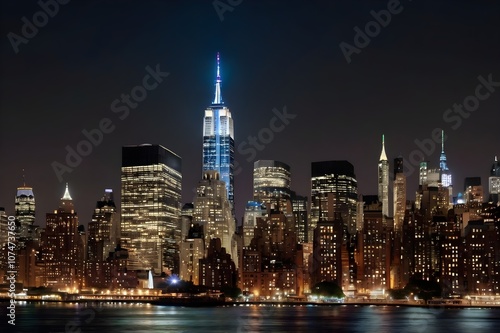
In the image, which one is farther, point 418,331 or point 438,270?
point 438,270

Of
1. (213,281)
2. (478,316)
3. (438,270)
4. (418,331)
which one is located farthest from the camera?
(213,281)

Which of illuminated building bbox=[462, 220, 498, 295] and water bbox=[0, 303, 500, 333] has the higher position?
illuminated building bbox=[462, 220, 498, 295]

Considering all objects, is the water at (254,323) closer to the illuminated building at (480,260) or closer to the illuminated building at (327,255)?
the illuminated building at (480,260)

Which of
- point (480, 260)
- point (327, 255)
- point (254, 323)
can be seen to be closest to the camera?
point (254, 323)

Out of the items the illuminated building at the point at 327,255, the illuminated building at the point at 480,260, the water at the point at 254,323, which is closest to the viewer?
the water at the point at 254,323

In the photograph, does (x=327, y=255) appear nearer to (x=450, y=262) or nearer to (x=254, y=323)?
(x=450, y=262)

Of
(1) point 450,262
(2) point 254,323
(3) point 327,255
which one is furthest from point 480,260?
(2) point 254,323

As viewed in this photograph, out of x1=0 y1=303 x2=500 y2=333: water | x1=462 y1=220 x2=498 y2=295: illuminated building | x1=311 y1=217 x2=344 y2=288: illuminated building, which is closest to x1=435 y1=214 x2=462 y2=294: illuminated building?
x1=462 y1=220 x2=498 y2=295: illuminated building

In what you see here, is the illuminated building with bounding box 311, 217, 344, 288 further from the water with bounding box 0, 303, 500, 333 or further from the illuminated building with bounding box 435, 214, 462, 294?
the water with bounding box 0, 303, 500, 333

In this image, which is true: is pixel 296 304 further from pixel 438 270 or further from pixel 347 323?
pixel 347 323

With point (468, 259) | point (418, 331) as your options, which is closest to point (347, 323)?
point (418, 331)

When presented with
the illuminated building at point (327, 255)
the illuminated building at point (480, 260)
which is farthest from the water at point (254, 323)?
the illuminated building at point (327, 255)
